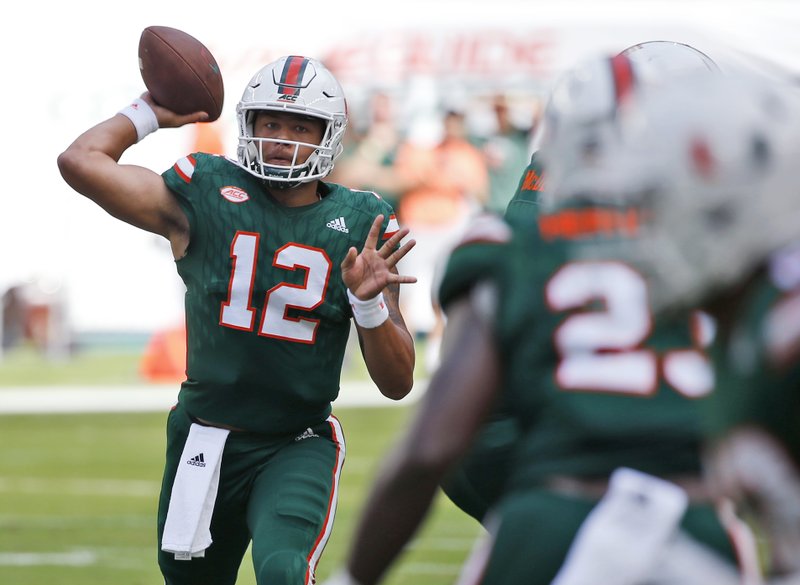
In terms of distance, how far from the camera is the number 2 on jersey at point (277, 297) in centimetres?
365

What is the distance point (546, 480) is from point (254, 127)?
2.05 meters

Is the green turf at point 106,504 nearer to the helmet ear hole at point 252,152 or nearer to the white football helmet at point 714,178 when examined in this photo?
the helmet ear hole at point 252,152

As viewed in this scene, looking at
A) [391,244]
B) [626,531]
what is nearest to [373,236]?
[391,244]

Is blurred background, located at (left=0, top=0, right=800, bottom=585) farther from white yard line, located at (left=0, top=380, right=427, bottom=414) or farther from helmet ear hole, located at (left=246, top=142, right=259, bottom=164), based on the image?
helmet ear hole, located at (left=246, top=142, right=259, bottom=164)

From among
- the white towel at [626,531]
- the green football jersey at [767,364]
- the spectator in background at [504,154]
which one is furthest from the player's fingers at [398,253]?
the spectator in background at [504,154]

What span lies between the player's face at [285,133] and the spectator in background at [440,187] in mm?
10923

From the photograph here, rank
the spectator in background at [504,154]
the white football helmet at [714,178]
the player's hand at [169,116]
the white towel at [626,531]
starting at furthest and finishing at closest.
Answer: the spectator in background at [504,154] < the player's hand at [169,116] < the white towel at [626,531] < the white football helmet at [714,178]

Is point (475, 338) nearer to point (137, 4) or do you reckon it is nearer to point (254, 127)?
point (254, 127)

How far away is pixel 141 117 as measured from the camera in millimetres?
3834

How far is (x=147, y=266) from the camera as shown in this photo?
17.2m

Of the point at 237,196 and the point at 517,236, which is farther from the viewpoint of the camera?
the point at 237,196

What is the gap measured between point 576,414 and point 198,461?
1.81 metres

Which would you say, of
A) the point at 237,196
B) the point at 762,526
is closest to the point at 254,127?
the point at 237,196

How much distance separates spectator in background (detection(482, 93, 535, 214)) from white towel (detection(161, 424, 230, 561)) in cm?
1047
